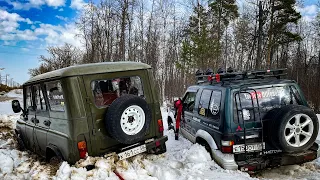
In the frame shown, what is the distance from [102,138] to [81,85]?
938 millimetres

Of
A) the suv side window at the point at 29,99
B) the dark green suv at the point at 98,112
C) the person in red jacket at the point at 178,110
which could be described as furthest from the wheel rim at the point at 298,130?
the suv side window at the point at 29,99

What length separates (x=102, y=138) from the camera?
4.14 meters

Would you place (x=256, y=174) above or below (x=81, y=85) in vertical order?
below

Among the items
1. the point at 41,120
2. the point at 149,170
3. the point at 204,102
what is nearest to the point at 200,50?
the point at 204,102

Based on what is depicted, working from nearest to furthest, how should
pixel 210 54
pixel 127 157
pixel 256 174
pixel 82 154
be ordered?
pixel 82 154
pixel 127 157
pixel 256 174
pixel 210 54

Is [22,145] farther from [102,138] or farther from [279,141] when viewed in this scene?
[279,141]

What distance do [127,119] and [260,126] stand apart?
2285 mm

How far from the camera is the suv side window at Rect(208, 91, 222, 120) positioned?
15.1ft

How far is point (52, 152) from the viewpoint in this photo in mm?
4555

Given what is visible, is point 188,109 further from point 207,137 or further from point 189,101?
point 207,137

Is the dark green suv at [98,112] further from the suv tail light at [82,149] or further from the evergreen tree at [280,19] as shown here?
the evergreen tree at [280,19]

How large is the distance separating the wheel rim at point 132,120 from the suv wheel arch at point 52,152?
1.17 m

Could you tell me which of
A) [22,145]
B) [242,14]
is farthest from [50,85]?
[242,14]

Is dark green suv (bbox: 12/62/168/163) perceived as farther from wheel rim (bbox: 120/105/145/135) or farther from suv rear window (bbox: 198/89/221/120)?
suv rear window (bbox: 198/89/221/120)
